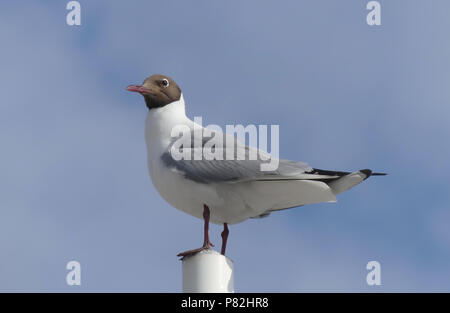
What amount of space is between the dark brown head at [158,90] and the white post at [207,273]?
2.65 metres

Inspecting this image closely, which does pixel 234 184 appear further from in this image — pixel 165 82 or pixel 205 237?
pixel 165 82

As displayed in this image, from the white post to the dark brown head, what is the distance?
265 centimetres

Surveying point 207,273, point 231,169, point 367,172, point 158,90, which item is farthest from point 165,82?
point 207,273

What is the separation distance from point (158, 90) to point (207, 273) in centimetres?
299

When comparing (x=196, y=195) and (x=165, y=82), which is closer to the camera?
(x=196, y=195)

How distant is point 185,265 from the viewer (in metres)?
8.96

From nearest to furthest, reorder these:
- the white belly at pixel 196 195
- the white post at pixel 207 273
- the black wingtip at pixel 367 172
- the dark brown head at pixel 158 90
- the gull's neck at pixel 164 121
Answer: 1. the white post at pixel 207 273
2. the black wingtip at pixel 367 172
3. the white belly at pixel 196 195
4. the gull's neck at pixel 164 121
5. the dark brown head at pixel 158 90

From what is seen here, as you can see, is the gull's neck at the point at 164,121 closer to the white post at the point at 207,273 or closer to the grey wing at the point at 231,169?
the grey wing at the point at 231,169

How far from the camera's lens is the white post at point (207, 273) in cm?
876

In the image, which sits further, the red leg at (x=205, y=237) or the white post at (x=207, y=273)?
the red leg at (x=205, y=237)

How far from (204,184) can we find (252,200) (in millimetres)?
545

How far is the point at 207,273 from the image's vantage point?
8.83m

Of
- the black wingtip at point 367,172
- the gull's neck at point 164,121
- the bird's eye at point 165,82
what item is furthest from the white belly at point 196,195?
the black wingtip at point 367,172

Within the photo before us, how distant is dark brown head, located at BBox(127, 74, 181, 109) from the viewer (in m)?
11.1
